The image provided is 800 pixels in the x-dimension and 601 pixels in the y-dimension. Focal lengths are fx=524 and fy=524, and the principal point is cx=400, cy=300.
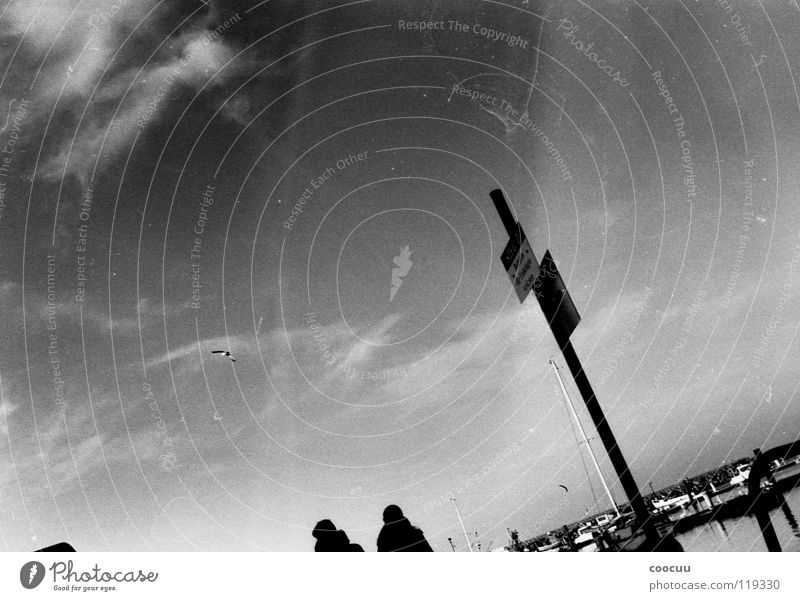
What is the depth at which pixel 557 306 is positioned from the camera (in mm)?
4816

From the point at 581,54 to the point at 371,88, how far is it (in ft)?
7.47

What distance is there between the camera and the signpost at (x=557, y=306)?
4.48 metres

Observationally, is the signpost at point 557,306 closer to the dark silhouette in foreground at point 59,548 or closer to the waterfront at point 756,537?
the dark silhouette in foreground at point 59,548

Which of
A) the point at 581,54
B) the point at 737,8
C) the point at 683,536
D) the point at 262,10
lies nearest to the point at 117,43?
the point at 262,10

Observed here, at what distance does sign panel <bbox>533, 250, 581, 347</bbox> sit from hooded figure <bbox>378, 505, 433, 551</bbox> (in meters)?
2.03

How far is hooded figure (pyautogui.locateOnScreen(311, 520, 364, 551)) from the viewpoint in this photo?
428cm

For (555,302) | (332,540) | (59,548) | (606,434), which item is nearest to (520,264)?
(555,302)

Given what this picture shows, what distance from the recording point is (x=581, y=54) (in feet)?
18.3

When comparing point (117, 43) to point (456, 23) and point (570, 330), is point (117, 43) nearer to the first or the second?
point (456, 23)
